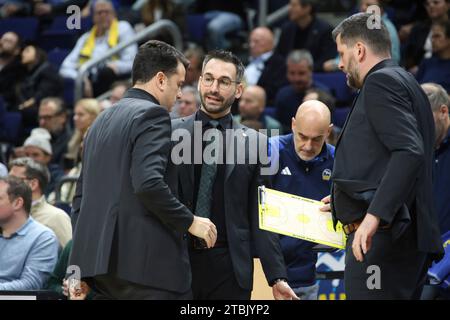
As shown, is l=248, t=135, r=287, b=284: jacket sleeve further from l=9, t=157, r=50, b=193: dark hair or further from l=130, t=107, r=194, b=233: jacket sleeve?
l=9, t=157, r=50, b=193: dark hair

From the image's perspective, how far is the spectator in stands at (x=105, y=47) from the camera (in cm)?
1156

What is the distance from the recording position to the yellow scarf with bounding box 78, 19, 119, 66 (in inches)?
459

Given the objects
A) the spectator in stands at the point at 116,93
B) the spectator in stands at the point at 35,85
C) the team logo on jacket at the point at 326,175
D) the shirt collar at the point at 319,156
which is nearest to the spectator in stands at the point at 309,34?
the spectator in stands at the point at 116,93

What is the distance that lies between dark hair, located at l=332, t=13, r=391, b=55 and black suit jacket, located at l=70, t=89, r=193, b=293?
97cm

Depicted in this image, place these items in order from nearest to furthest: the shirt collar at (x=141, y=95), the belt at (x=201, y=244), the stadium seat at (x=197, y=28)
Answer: the shirt collar at (x=141, y=95) → the belt at (x=201, y=244) → the stadium seat at (x=197, y=28)

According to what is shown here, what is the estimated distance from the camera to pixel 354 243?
4.29m

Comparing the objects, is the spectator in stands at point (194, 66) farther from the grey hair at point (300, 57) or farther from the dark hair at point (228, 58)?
the dark hair at point (228, 58)

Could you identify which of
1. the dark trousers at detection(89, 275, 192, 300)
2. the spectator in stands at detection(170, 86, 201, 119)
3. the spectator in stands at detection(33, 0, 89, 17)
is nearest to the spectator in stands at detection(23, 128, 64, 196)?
the spectator in stands at detection(170, 86, 201, 119)

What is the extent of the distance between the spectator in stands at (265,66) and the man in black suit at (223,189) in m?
Result: 5.45

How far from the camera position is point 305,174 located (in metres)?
5.89

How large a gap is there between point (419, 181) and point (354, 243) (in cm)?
45

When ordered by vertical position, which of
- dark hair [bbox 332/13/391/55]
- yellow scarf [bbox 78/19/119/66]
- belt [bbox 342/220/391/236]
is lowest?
belt [bbox 342/220/391/236]

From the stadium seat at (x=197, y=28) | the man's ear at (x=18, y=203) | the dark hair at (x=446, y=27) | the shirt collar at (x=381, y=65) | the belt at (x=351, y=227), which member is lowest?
the belt at (x=351, y=227)
